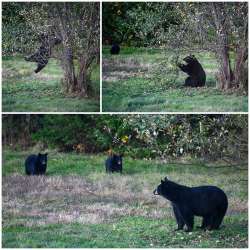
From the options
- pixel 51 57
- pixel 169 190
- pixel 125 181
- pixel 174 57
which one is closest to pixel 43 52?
pixel 51 57

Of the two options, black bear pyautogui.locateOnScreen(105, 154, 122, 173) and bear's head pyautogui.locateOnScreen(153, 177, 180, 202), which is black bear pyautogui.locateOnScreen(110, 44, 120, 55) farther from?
black bear pyautogui.locateOnScreen(105, 154, 122, 173)

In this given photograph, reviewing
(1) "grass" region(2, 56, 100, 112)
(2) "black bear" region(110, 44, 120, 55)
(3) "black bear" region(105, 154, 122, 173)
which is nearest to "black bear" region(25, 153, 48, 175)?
(3) "black bear" region(105, 154, 122, 173)

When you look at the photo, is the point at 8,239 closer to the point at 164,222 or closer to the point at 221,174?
the point at 164,222

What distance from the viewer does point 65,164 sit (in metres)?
10.9

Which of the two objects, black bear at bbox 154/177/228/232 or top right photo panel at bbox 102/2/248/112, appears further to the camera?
top right photo panel at bbox 102/2/248/112

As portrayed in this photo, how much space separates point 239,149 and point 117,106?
1.67m

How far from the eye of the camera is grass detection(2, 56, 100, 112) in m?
9.36

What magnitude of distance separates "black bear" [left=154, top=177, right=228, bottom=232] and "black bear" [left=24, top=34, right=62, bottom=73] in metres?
2.27

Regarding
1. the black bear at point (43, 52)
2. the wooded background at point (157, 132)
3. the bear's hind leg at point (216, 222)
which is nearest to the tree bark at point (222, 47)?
the wooded background at point (157, 132)

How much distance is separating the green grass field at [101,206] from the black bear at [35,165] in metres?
0.10

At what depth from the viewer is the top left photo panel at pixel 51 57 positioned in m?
9.38

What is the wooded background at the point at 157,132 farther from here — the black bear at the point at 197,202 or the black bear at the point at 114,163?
the black bear at the point at 197,202

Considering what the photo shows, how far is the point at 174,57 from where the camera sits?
9633mm

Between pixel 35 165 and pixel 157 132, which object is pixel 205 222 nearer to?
pixel 157 132
